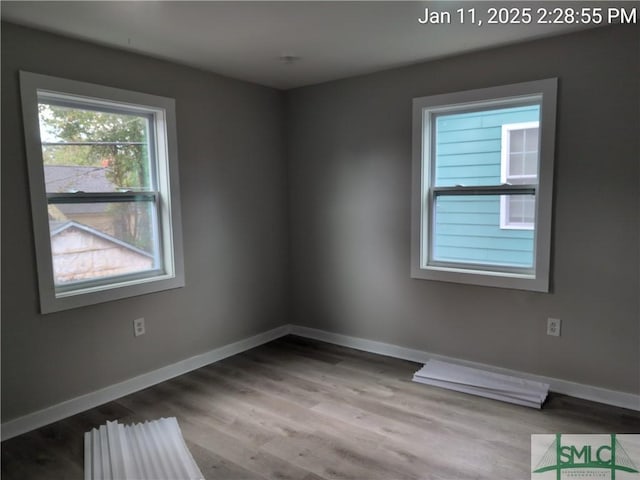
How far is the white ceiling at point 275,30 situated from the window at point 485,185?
0.41 m

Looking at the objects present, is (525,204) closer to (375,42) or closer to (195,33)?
(375,42)

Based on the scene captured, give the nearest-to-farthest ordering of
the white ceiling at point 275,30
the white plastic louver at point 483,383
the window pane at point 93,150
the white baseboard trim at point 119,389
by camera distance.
A: the white ceiling at point 275,30, the white baseboard trim at point 119,389, the window pane at point 93,150, the white plastic louver at point 483,383

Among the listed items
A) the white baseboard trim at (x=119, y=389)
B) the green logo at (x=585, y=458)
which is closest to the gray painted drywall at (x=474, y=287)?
the green logo at (x=585, y=458)

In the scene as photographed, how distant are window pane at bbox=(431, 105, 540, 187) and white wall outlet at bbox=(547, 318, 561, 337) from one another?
3.40 feet

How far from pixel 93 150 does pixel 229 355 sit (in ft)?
6.40

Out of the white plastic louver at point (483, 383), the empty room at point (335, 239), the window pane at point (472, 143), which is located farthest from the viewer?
the window pane at point (472, 143)

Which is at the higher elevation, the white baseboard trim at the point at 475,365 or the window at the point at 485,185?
the window at the point at 485,185

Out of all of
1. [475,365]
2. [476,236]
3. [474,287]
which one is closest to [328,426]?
[475,365]

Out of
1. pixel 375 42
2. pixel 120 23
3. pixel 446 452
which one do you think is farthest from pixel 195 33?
pixel 446 452

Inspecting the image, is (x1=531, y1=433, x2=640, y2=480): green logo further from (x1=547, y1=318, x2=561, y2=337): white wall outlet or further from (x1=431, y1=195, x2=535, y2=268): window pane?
(x1=431, y1=195, x2=535, y2=268): window pane

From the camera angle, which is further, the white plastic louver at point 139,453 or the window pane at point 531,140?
the window pane at point 531,140

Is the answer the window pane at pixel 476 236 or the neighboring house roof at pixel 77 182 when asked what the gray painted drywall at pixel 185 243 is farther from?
the window pane at pixel 476 236

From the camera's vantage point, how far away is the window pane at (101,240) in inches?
110

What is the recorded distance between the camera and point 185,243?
3.44 metres
